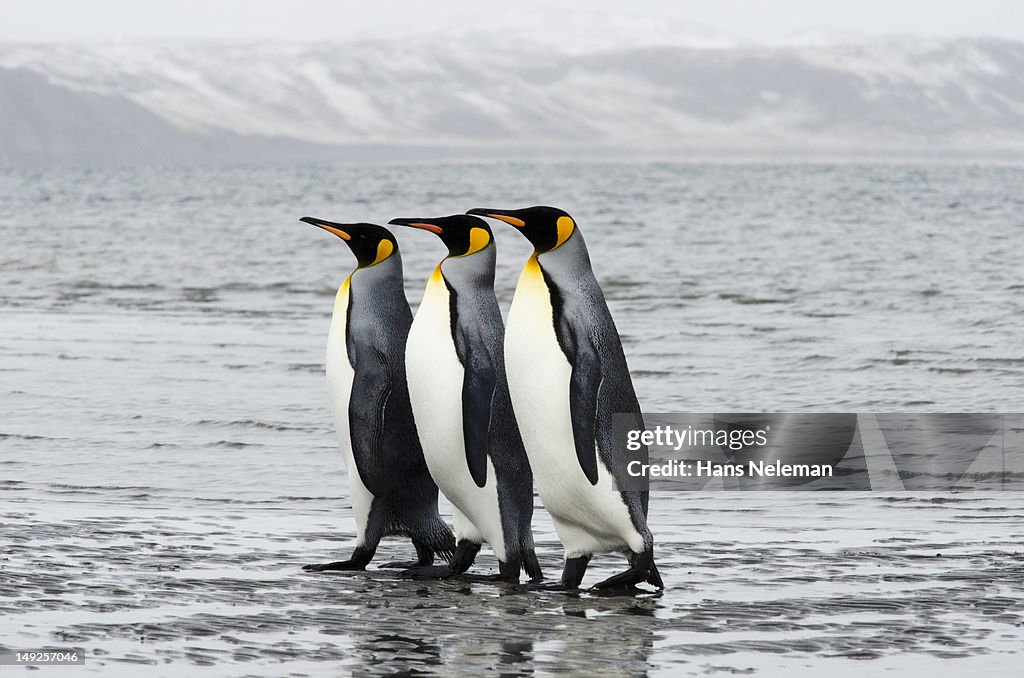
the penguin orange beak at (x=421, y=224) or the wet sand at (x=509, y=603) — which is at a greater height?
the penguin orange beak at (x=421, y=224)

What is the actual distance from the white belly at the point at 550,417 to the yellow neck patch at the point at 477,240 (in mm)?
187

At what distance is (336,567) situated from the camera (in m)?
5.12

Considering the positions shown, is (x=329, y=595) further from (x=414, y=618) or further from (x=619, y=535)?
(x=619, y=535)

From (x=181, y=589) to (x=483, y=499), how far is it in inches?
38.6

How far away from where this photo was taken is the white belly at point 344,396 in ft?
17.4

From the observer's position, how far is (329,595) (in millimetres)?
4664

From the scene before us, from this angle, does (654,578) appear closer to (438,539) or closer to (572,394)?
(572,394)

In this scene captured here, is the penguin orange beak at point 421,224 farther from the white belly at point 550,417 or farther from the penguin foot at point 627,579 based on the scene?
the penguin foot at point 627,579

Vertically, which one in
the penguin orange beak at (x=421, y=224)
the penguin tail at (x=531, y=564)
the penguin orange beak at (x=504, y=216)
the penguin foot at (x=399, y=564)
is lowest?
the penguin foot at (x=399, y=564)

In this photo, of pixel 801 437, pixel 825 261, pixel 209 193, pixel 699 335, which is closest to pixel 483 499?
pixel 801 437

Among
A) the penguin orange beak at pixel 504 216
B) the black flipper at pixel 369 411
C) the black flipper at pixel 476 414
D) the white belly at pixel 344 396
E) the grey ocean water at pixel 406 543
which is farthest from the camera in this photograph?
the white belly at pixel 344 396

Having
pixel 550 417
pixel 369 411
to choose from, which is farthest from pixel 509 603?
pixel 369 411

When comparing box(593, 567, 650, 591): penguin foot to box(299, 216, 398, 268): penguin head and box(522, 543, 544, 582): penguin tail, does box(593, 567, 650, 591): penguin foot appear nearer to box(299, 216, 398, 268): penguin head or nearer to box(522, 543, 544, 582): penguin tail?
box(522, 543, 544, 582): penguin tail

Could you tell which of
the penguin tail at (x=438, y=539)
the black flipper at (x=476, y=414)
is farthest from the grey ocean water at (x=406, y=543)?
the black flipper at (x=476, y=414)
